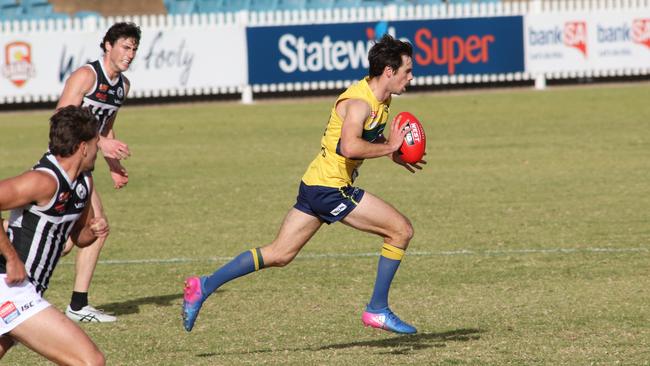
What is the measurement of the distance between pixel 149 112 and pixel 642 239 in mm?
16519

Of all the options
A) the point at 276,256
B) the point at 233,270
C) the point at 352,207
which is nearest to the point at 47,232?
the point at 233,270

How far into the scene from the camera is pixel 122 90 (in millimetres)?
10352

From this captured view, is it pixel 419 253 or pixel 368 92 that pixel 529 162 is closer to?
pixel 419 253

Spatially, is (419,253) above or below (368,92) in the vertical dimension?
below

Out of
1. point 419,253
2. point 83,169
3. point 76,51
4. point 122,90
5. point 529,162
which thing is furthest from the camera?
point 76,51

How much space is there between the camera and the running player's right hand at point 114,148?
916 centimetres

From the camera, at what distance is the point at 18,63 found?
2736cm

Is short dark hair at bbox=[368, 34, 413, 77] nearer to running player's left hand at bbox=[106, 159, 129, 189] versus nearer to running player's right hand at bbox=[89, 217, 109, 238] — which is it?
running player's left hand at bbox=[106, 159, 129, 189]

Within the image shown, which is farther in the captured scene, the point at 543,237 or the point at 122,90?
the point at 543,237

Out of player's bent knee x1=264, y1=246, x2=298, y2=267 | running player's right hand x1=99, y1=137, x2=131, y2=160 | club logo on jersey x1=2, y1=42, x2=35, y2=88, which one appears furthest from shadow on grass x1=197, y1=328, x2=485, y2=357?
club logo on jersey x1=2, y1=42, x2=35, y2=88

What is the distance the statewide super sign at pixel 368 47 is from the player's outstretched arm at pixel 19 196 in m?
21.3

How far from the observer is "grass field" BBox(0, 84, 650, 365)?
8992 millimetres

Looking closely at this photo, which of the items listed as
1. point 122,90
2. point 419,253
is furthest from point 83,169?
point 419,253

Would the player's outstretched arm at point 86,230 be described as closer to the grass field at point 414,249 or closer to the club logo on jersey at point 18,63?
the grass field at point 414,249
